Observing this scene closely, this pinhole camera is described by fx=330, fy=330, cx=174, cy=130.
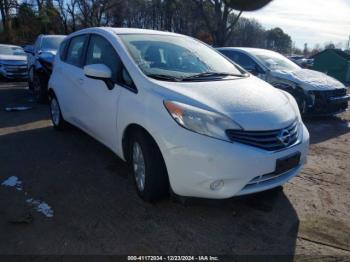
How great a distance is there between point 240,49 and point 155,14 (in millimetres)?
41427

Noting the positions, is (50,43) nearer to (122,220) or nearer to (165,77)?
(165,77)

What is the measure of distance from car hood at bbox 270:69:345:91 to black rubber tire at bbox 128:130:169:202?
4823 millimetres

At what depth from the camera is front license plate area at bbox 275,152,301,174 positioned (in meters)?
2.83

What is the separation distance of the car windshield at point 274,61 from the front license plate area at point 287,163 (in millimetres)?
4774

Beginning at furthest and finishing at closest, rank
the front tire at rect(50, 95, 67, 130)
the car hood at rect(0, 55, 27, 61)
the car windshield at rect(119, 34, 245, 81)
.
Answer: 1. the car hood at rect(0, 55, 27, 61)
2. the front tire at rect(50, 95, 67, 130)
3. the car windshield at rect(119, 34, 245, 81)

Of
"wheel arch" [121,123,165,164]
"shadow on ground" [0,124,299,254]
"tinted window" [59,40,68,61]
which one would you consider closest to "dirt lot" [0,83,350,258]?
"shadow on ground" [0,124,299,254]

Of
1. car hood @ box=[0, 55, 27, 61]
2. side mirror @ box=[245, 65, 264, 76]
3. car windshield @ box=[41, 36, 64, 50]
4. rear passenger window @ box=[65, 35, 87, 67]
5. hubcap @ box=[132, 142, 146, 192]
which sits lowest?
hubcap @ box=[132, 142, 146, 192]

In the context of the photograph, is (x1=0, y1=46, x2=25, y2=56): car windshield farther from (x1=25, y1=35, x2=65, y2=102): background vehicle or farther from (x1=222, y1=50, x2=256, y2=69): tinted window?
(x1=222, y1=50, x2=256, y2=69): tinted window

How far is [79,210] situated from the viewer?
3.13m

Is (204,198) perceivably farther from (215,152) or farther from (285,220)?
(285,220)

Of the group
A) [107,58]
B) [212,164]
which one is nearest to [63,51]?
[107,58]

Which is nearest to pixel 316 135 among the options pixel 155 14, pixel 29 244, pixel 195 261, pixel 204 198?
pixel 204 198

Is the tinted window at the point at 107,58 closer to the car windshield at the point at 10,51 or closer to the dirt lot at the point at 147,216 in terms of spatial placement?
the dirt lot at the point at 147,216

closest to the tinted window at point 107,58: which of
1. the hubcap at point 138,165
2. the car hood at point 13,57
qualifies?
the hubcap at point 138,165
